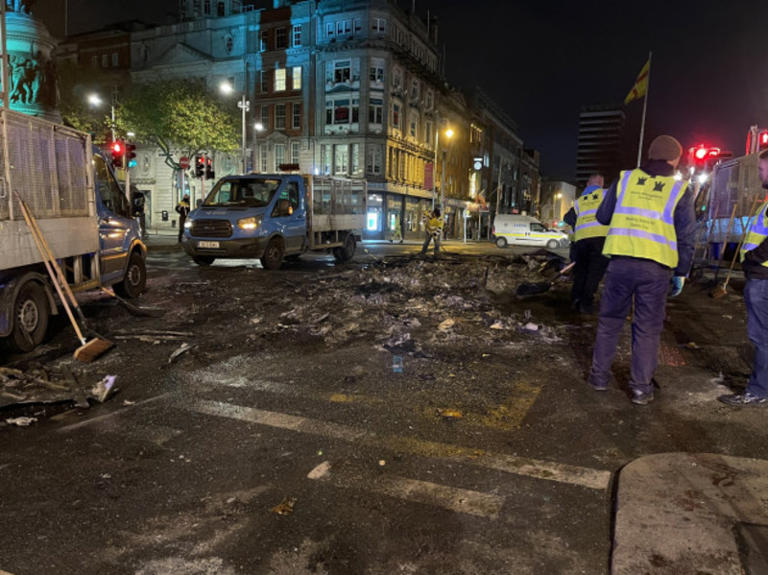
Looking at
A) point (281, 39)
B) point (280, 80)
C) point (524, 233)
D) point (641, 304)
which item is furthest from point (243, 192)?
point (281, 39)

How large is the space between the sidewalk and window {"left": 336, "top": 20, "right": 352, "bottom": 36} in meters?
46.4

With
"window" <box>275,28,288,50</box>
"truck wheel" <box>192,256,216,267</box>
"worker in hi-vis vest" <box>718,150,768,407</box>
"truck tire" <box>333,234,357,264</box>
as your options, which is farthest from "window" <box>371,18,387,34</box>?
"worker in hi-vis vest" <box>718,150,768,407</box>

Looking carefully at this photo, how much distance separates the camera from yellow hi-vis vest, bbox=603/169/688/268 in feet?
13.9

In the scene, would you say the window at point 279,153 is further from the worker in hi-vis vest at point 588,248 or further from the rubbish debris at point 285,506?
the rubbish debris at point 285,506

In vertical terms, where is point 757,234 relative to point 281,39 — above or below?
below

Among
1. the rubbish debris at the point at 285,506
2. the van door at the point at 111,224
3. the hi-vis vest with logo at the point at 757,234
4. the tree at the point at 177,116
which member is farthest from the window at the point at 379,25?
the rubbish debris at the point at 285,506

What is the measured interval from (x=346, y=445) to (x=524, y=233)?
32.7 metres

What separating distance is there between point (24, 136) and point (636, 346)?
668 cm

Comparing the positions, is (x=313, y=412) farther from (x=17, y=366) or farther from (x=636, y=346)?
(x=17, y=366)

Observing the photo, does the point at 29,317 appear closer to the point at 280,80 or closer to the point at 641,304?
the point at 641,304

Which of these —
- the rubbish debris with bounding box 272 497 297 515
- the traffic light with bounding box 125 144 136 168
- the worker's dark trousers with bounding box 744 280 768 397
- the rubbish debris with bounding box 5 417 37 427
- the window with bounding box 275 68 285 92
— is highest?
the window with bounding box 275 68 285 92

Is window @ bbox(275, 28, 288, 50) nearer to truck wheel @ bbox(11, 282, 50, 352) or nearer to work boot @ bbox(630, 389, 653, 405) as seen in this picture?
truck wheel @ bbox(11, 282, 50, 352)

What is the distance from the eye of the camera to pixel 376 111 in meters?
44.3

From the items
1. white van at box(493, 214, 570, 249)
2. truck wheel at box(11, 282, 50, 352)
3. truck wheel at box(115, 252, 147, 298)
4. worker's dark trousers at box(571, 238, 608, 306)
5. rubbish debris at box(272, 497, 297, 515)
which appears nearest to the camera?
rubbish debris at box(272, 497, 297, 515)
